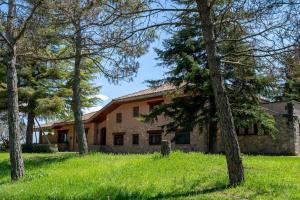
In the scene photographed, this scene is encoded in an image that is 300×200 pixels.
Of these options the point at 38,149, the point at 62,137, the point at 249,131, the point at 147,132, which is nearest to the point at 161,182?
the point at 249,131

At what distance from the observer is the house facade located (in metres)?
26.3

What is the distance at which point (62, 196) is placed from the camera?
10.3 metres

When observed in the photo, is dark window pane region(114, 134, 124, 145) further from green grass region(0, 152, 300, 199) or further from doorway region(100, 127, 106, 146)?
green grass region(0, 152, 300, 199)

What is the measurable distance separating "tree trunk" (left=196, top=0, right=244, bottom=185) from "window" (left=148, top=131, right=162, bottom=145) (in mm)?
23350

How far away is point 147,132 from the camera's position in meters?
34.9

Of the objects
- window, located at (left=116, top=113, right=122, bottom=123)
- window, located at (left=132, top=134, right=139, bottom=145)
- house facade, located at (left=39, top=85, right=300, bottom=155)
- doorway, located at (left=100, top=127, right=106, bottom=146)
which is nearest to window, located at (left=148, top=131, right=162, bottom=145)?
house facade, located at (left=39, top=85, right=300, bottom=155)

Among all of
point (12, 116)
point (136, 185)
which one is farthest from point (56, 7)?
point (136, 185)

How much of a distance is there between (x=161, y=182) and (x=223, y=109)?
2563mm

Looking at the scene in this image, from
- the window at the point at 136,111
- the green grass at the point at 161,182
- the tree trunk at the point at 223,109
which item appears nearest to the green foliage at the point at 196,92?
the green grass at the point at 161,182

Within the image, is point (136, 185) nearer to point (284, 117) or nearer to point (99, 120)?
point (284, 117)

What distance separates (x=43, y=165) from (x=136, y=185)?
787cm

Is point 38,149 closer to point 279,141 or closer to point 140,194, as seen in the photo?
point 279,141

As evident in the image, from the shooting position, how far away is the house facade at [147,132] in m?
26.3

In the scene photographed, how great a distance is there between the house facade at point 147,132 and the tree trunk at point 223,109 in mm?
13315
